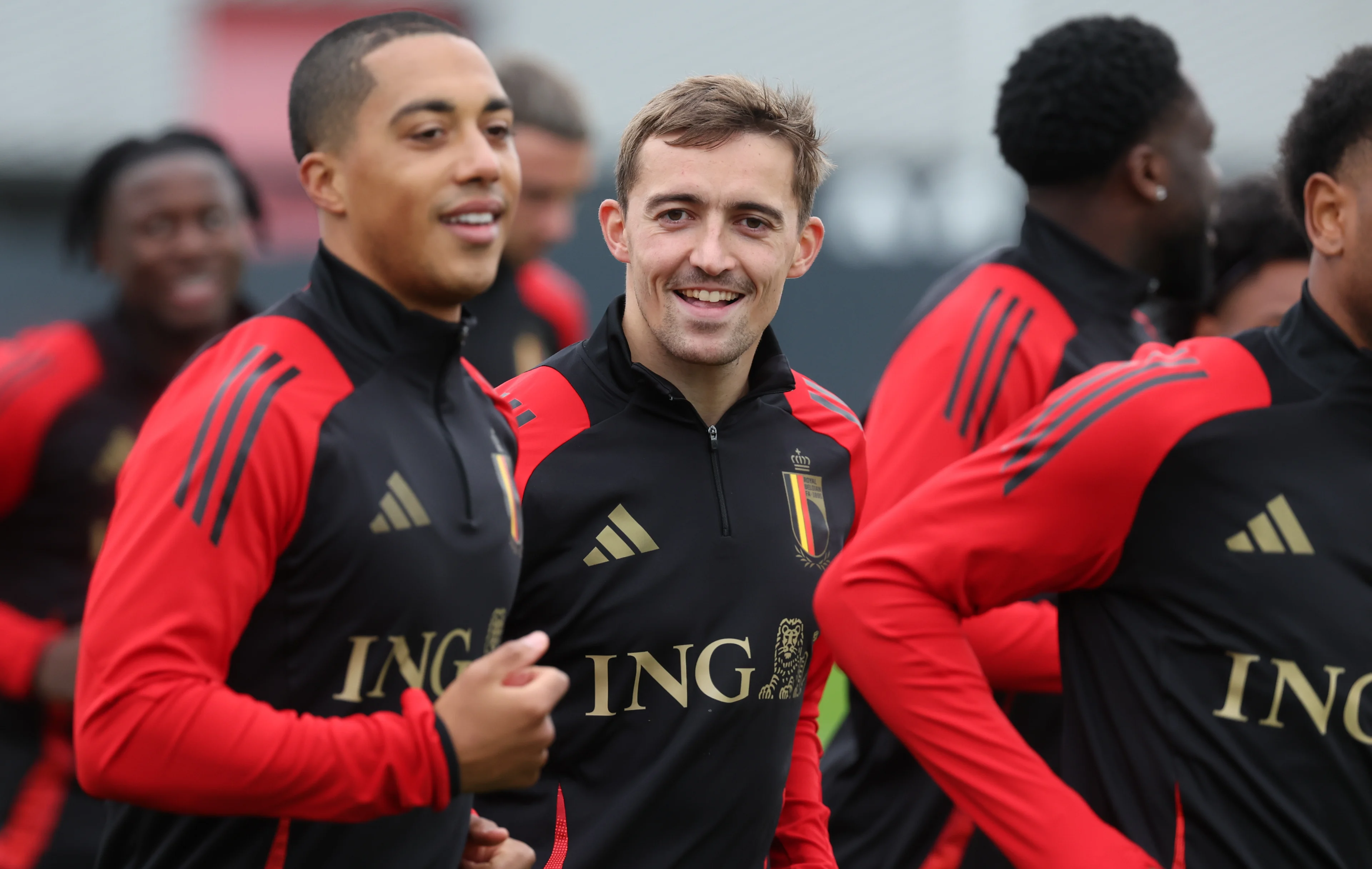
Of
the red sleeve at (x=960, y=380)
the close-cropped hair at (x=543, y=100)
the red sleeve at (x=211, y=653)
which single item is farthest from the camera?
the close-cropped hair at (x=543, y=100)

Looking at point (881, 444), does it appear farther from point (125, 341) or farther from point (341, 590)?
point (125, 341)

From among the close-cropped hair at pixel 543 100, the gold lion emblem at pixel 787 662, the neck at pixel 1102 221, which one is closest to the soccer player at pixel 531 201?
the close-cropped hair at pixel 543 100

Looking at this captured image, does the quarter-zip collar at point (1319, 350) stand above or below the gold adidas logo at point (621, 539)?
above

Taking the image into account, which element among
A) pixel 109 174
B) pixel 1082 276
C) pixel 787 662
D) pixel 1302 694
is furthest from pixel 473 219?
pixel 109 174

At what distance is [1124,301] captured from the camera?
3688mm

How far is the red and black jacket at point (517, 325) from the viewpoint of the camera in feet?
17.7

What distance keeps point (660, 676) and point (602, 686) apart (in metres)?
0.10

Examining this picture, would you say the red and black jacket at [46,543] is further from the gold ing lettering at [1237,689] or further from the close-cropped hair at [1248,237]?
the close-cropped hair at [1248,237]

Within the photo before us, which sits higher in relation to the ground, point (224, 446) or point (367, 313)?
point (367, 313)

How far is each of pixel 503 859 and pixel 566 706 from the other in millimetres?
309

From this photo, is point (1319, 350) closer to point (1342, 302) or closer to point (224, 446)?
point (1342, 302)

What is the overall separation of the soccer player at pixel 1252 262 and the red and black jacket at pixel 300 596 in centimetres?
239

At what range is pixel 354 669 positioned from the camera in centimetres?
226

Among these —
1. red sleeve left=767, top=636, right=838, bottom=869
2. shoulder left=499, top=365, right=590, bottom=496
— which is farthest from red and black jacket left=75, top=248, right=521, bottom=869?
red sleeve left=767, top=636, right=838, bottom=869
